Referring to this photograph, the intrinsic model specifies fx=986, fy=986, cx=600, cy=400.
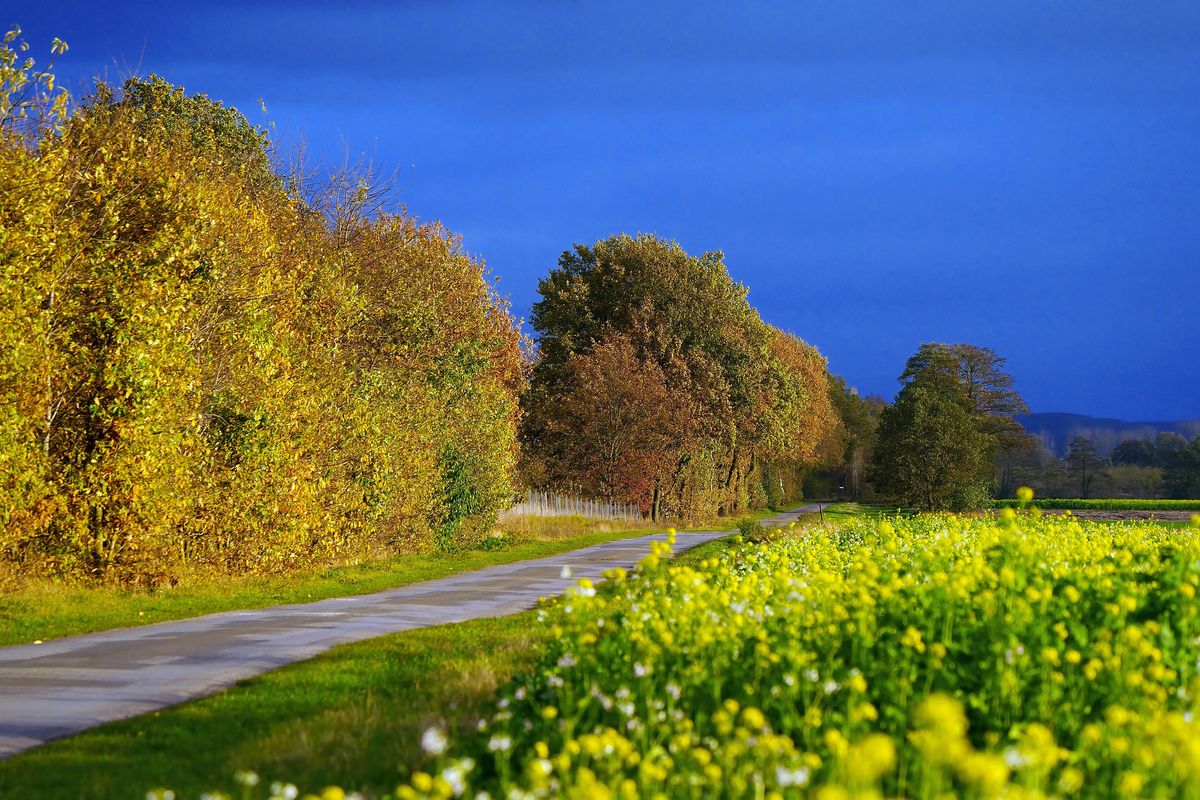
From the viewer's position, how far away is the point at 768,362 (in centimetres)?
5034

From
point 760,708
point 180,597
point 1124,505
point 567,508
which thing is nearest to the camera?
point 760,708

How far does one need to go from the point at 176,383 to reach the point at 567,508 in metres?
26.1

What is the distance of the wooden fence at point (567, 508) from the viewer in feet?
117

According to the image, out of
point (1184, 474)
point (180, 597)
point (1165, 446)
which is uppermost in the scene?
point (1165, 446)

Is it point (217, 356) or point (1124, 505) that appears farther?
point (1124, 505)

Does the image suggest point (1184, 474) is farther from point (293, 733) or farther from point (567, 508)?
point (293, 733)

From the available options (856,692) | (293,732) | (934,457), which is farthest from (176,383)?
(934,457)

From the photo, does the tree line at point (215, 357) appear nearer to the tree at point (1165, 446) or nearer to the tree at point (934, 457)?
the tree at point (934, 457)

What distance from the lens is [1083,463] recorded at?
10638 centimetres

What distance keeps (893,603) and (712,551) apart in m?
17.3

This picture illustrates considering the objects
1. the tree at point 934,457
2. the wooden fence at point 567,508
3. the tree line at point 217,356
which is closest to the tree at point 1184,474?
the tree at point 934,457

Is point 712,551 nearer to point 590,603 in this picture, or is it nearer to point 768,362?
point 590,603

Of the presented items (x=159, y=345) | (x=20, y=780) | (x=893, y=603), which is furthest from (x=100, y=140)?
(x=893, y=603)

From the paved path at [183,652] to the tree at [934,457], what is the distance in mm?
29282
